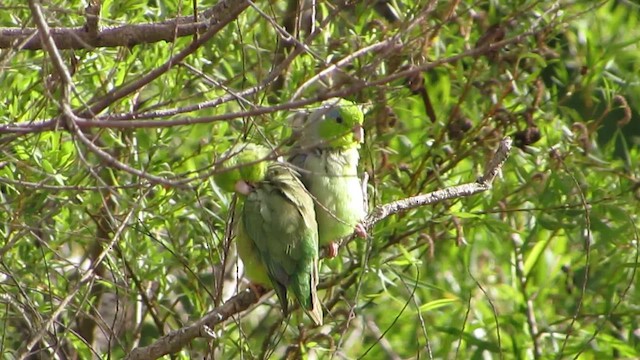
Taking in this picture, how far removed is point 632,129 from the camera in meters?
6.12

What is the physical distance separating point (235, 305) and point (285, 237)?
0.49m

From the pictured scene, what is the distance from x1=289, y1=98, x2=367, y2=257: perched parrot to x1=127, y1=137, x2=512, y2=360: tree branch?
8cm

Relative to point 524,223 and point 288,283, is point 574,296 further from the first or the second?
point 288,283

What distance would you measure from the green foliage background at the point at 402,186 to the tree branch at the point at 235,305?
0.33 m

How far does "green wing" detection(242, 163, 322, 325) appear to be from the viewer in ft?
12.3

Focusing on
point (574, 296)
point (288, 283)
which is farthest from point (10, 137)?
point (574, 296)

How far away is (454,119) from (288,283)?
1.21m

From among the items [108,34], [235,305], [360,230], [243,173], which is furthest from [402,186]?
[108,34]

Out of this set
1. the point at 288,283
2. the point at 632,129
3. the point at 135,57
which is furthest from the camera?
the point at 632,129

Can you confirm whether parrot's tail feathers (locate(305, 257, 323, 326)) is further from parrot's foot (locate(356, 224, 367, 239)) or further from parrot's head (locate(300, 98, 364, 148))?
parrot's head (locate(300, 98, 364, 148))

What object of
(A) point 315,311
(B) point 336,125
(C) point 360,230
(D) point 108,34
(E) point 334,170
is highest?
(D) point 108,34

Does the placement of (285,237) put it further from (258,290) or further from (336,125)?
(336,125)

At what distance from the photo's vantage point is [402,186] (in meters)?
4.52

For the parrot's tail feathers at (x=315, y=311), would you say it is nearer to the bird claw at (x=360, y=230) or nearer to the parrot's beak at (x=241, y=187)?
the bird claw at (x=360, y=230)
